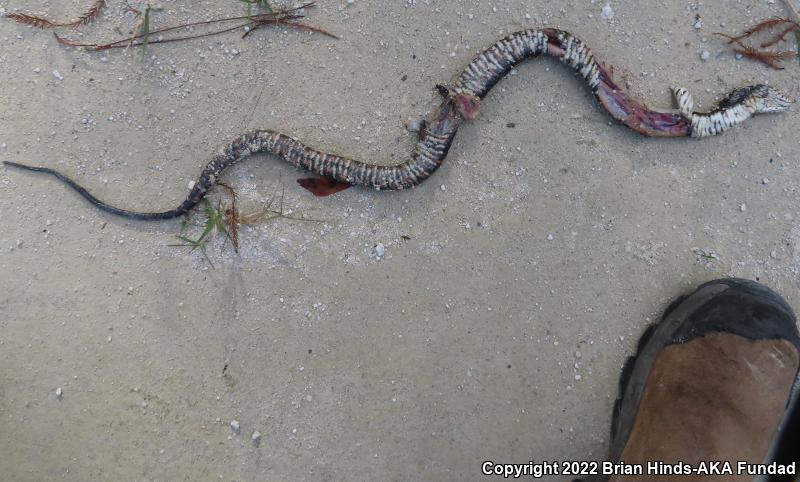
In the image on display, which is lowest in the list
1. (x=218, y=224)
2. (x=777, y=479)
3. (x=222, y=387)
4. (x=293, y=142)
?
(x=222, y=387)

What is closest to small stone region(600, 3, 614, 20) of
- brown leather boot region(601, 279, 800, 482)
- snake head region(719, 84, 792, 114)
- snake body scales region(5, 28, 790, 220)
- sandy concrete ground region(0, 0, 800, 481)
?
sandy concrete ground region(0, 0, 800, 481)

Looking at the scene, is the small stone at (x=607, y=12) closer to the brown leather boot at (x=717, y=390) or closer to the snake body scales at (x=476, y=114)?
the snake body scales at (x=476, y=114)

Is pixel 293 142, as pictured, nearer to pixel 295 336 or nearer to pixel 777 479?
pixel 295 336

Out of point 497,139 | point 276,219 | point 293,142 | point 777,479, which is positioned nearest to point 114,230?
point 276,219

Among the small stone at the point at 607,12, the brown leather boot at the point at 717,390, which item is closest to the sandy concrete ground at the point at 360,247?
the small stone at the point at 607,12

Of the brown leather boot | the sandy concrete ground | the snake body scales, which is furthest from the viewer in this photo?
the sandy concrete ground

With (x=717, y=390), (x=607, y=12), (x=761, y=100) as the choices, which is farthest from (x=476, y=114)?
(x=717, y=390)

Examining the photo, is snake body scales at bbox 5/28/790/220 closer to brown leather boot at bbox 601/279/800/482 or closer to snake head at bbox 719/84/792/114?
snake head at bbox 719/84/792/114
